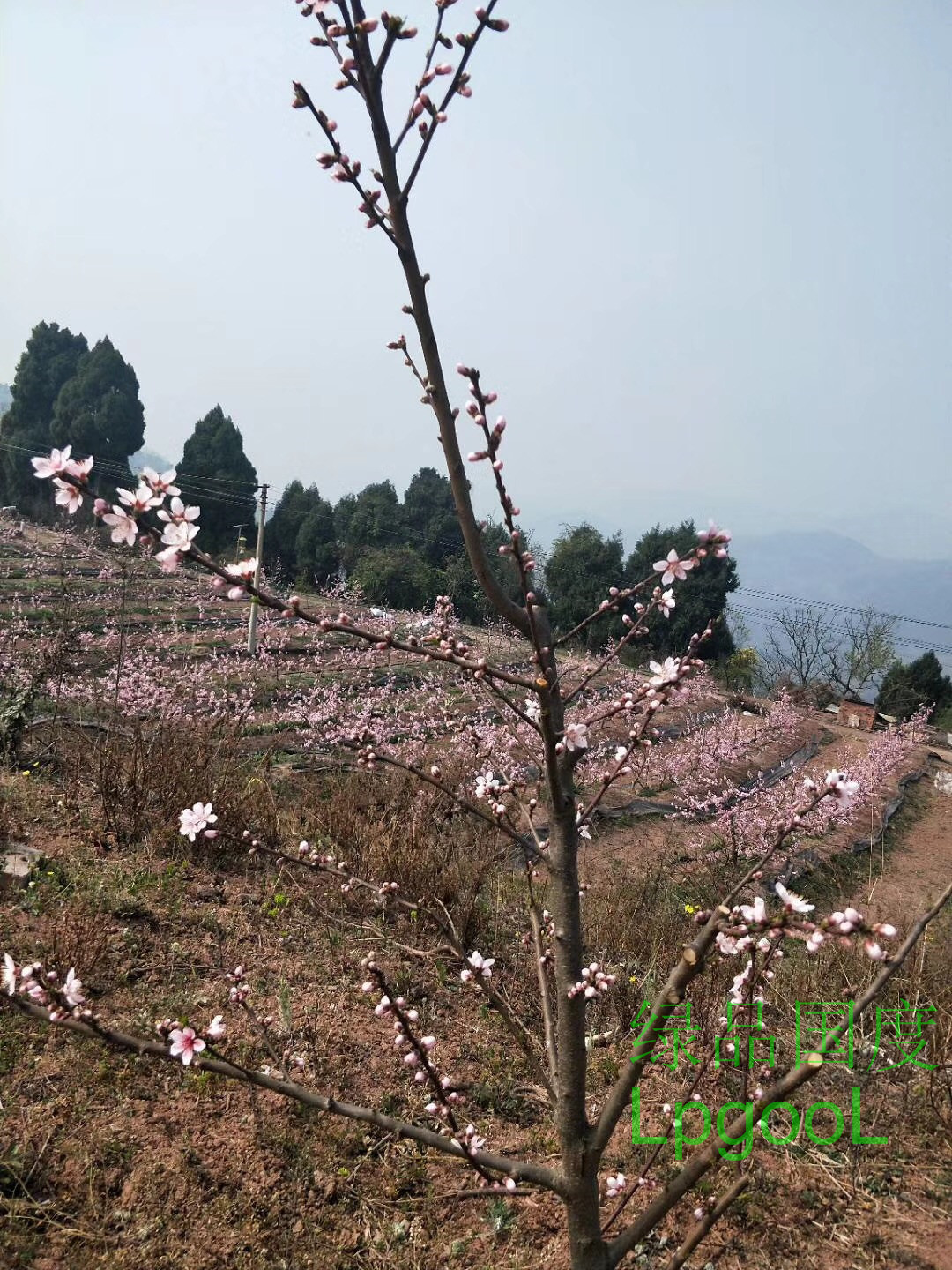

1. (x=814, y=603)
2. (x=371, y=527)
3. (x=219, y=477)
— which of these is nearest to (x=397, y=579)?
(x=371, y=527)

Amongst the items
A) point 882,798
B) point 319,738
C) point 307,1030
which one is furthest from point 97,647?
point 882,798

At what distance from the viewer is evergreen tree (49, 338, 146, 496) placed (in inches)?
1241

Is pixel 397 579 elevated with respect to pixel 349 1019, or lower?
elevated

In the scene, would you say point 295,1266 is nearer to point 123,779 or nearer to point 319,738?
point 123,779

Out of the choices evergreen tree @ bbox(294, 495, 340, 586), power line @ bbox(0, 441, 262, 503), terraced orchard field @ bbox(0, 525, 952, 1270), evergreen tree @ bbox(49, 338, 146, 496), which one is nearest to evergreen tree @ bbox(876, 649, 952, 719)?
evergreen tree @ bbox(294, 495, 340, 586)

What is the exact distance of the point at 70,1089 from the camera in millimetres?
2846

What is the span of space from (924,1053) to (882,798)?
38.3 feet

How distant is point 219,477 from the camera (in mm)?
30984

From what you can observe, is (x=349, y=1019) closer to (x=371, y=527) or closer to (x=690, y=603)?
(x=690, y=603)

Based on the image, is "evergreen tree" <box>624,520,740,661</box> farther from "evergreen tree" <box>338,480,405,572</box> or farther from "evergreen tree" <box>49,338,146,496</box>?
"evergreen tree" <box>49,338,146,496</box>

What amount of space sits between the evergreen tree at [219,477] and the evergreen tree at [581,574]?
12.1 meters

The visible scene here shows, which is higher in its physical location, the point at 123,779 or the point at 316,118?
the point at 316,118

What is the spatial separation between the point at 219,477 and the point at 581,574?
585 inches

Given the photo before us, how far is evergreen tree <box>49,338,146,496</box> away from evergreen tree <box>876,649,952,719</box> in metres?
30.3
